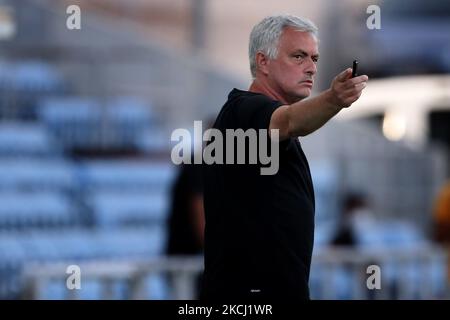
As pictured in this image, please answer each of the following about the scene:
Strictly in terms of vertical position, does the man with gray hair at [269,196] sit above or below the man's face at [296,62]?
below

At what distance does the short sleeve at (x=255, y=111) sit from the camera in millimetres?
3133

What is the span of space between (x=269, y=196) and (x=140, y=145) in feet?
32.4

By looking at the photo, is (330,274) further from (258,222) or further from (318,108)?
(318,108)

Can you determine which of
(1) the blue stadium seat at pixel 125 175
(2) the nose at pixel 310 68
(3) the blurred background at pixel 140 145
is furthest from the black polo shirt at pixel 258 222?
(1) the blue stadium seat at pixel 125 175

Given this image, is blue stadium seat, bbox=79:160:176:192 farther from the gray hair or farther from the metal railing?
the gray hair

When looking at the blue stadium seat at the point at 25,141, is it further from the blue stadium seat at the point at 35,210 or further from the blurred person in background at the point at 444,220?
the blurred person in background at the point at 444,220

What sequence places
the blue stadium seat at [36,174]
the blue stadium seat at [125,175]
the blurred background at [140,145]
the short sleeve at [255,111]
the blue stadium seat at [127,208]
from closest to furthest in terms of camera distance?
1. the short sleeve at [255,111]
2. the blurred background at [140,145]
3. the blue stadium seat at [36,174]
4. the blue stadium seat at [127,208]
5. the blue stadium seat at [125,175]

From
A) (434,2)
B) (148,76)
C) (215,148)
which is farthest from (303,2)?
(215,148)

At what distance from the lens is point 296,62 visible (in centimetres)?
321

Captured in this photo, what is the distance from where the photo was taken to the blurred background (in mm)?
11320

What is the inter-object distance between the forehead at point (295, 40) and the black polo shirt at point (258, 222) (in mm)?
136

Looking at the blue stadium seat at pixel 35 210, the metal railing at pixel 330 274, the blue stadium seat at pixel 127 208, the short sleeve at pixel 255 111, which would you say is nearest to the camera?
the short sleeve at pixel 255 111

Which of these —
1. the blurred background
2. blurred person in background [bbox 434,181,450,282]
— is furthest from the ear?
the blurred background

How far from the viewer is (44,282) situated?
7.72 metres
